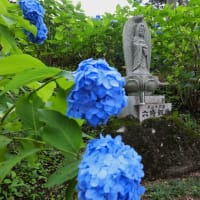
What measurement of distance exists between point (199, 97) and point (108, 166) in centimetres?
547

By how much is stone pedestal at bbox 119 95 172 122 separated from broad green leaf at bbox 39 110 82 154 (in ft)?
12.3

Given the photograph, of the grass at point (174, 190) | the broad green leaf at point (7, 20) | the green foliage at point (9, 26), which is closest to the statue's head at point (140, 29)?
the grass at point (174, 190)

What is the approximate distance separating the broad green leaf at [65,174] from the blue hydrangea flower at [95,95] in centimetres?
7

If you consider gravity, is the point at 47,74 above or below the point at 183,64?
above

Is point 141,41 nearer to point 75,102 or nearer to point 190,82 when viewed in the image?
point 190,82

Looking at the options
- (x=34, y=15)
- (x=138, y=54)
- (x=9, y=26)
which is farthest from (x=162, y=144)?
(x=9, y=26)

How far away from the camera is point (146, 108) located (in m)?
4.43

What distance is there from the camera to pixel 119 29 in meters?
5.79

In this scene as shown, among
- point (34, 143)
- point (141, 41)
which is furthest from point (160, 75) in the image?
point (34, 143)

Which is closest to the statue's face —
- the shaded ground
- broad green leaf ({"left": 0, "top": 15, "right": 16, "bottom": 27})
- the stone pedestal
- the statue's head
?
the statue's head

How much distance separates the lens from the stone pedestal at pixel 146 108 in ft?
14.4

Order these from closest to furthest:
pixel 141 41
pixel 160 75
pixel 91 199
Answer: pixel 91 199
pixel 141 41
pixel 160 75

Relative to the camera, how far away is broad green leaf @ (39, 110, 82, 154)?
58 centimetres

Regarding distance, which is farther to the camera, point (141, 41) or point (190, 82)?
point (190, 82)
